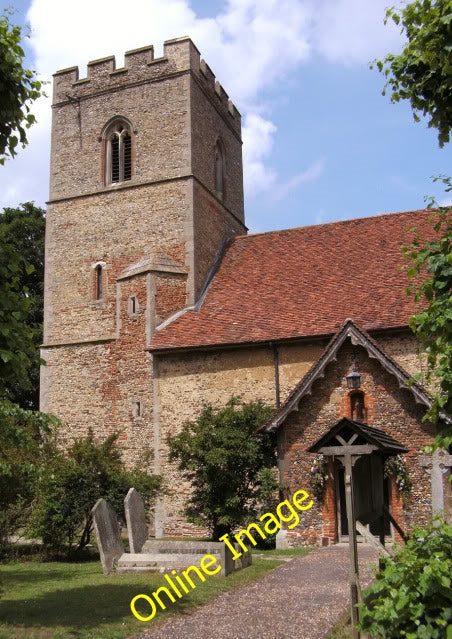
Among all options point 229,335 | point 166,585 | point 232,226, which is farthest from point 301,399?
point 232,226

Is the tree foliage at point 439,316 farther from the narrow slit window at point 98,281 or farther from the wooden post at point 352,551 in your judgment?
the narrow slit window at point 98,281

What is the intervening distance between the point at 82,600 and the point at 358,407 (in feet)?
26.6

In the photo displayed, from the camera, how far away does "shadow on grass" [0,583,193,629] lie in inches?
333

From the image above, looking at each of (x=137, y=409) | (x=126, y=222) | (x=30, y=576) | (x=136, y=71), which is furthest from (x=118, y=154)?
(x=30, y=576)

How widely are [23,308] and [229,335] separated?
37.2 feet

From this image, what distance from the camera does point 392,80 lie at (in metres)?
7.09

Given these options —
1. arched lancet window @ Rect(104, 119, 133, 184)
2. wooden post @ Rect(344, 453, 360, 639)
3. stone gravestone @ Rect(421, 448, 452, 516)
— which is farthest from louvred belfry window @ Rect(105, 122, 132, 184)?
wooden post @ Rect(344, 453, 360, 639)

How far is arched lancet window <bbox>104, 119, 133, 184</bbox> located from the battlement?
4.92 feet

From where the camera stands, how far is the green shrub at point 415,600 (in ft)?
15.7

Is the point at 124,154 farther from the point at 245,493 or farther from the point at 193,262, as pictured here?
the point at 245,493

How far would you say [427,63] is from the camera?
6703mm

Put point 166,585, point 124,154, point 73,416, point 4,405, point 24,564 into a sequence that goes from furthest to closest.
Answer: point 124,154 → point 73,416 → point 24,564 → point 166,585 → point 4,405

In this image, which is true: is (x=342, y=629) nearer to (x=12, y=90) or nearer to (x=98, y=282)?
(x=12, y=90)

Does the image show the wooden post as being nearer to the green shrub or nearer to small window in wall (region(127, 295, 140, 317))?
the green shrub
